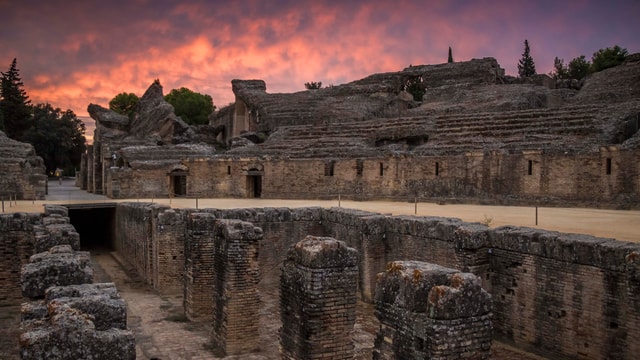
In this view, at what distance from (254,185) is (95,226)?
7389mm

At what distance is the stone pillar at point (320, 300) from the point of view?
7156mm

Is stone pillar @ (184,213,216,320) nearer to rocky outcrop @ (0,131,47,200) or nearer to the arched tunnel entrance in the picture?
the arched tunnel entrance

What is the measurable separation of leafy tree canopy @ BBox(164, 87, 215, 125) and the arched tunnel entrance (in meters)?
32.2

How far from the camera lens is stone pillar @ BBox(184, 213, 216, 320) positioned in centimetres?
1166

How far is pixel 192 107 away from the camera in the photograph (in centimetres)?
5775

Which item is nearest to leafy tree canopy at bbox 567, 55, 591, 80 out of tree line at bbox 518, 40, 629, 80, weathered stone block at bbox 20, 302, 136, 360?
tree line at bbox 518, 40, 629, 80

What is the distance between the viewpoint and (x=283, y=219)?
48.7ft

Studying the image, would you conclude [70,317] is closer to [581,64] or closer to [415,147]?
[415,147]

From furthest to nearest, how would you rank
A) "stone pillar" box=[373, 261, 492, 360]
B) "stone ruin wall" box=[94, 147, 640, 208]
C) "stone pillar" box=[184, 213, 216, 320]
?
"stone ruin wall" box=[94, 147, 640, 208] → "stone pillar" box=[184, 213, 216, 320] → "stone pillar" box=[373, 261, 492, 360]

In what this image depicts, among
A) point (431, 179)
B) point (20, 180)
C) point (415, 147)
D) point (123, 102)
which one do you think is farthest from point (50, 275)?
point (123, 102)

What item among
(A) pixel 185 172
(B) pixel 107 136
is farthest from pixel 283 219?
(B) pixel 107 136

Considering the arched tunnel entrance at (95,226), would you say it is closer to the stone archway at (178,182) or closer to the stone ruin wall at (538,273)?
the stone archway at (178,182)

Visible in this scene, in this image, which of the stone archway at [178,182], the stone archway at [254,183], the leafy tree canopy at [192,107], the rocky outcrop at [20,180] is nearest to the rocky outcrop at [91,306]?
the rocky outcrop at [20,180]

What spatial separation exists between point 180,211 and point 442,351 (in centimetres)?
1081
